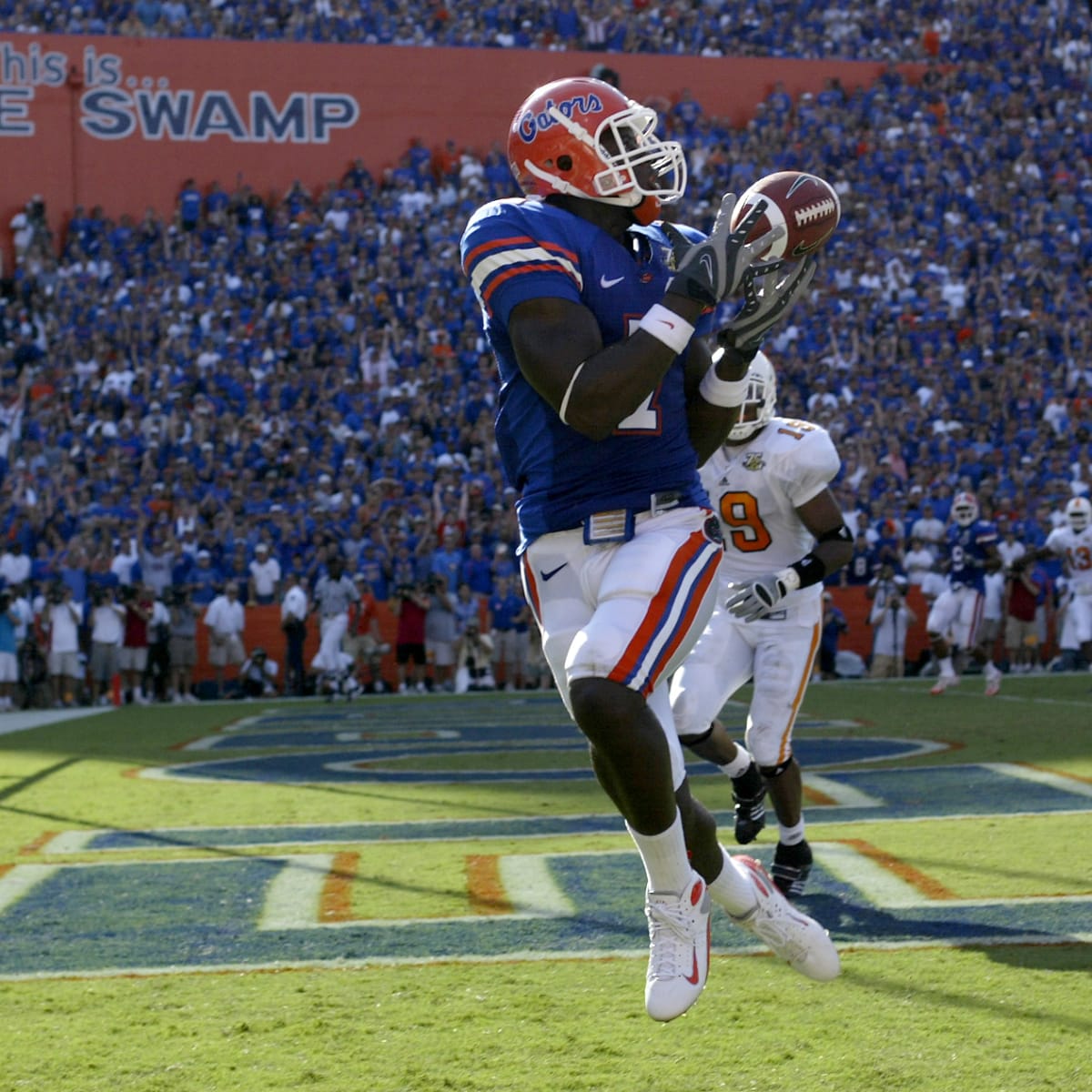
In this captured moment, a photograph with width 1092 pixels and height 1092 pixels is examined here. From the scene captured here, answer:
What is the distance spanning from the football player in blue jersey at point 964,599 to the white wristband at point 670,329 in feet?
39.2

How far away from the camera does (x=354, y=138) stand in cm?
2611

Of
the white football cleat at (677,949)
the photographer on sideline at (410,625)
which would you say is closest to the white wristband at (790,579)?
the white football cleat at (677,949)

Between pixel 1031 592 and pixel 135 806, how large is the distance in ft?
39.5

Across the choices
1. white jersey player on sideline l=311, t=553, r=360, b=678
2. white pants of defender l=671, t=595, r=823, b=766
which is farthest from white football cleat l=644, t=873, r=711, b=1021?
white jersey player on sideline l=311, t=553, r=360, b=678

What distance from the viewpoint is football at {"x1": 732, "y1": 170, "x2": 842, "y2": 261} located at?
3.81m

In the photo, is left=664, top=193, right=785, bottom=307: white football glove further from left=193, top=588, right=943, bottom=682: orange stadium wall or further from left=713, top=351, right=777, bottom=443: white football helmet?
left=193, top=588, right=943, bottom=682: orange stadium wall

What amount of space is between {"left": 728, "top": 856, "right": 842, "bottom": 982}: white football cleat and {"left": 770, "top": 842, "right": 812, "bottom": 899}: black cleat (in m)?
1.56

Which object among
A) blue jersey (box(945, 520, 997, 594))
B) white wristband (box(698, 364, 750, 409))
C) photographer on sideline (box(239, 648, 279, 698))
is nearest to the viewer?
white wristband (box(698, 364, 750, 409))

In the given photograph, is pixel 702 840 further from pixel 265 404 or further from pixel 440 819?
pixel 265 404

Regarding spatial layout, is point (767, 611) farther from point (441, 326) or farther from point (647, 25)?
point (647, 25)

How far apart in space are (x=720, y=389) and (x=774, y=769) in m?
2.33

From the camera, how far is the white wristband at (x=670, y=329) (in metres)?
3.35

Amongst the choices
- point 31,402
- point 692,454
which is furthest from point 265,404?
point 692,454

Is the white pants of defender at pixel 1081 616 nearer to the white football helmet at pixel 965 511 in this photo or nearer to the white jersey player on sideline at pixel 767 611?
the white football helmet at pixel 965 511
